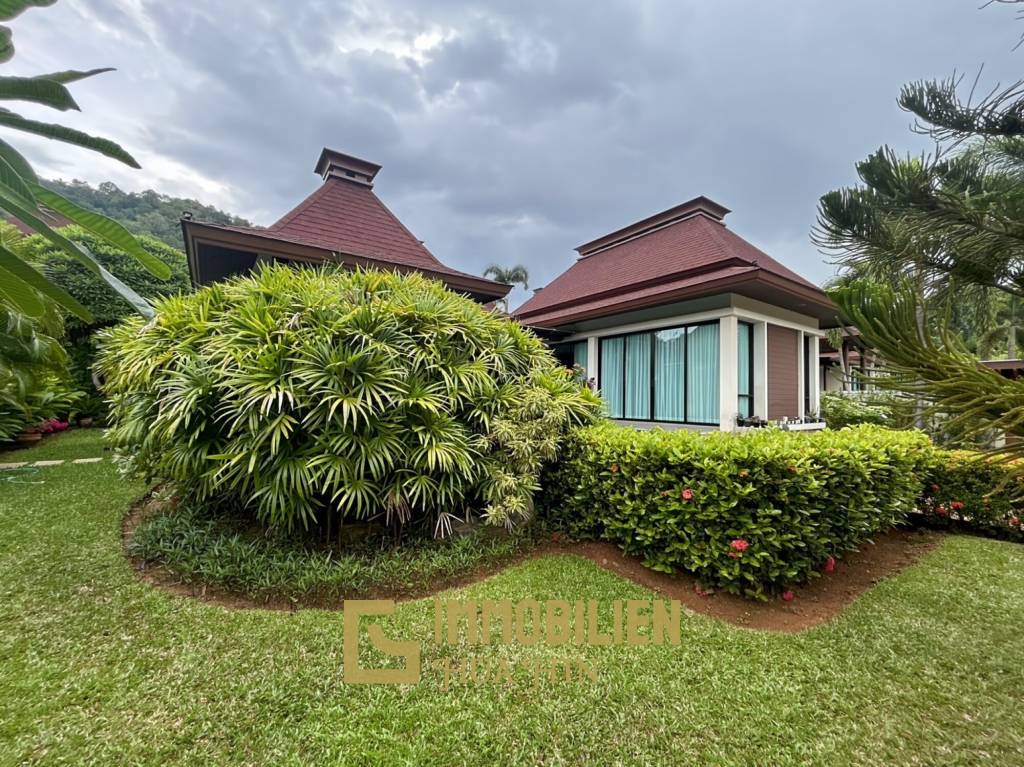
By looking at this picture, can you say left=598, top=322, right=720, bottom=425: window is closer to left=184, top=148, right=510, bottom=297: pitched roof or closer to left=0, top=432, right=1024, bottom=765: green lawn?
left=184, top=148, right=510, bottom=297: pitched roof

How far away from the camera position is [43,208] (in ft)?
4.87

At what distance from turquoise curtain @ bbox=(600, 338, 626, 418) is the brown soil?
18.7ft

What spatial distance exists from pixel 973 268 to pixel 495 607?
10.8 ft

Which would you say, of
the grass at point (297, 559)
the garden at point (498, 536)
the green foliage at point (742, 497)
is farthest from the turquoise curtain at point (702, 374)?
the grass at point (297, 559)

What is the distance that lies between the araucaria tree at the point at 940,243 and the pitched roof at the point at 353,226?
17.1ft

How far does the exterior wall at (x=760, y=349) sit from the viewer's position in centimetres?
740

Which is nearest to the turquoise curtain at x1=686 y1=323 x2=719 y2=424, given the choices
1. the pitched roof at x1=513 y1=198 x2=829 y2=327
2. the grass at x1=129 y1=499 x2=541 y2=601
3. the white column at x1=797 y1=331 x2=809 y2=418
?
the pitched roof at x1=513 y1=198 x2=829 y2=327

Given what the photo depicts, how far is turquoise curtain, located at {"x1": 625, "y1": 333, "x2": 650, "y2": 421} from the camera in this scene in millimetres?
8961

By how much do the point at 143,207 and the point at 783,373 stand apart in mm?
29095

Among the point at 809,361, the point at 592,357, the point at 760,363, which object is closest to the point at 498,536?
the point at 760,363

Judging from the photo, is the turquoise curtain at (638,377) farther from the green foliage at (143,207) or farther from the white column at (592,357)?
the green foliage at (143,207)

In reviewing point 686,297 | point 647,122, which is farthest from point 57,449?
point 647,122

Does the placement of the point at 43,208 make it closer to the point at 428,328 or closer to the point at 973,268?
the point at 428,328

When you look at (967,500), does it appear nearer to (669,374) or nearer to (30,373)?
(669,374)
